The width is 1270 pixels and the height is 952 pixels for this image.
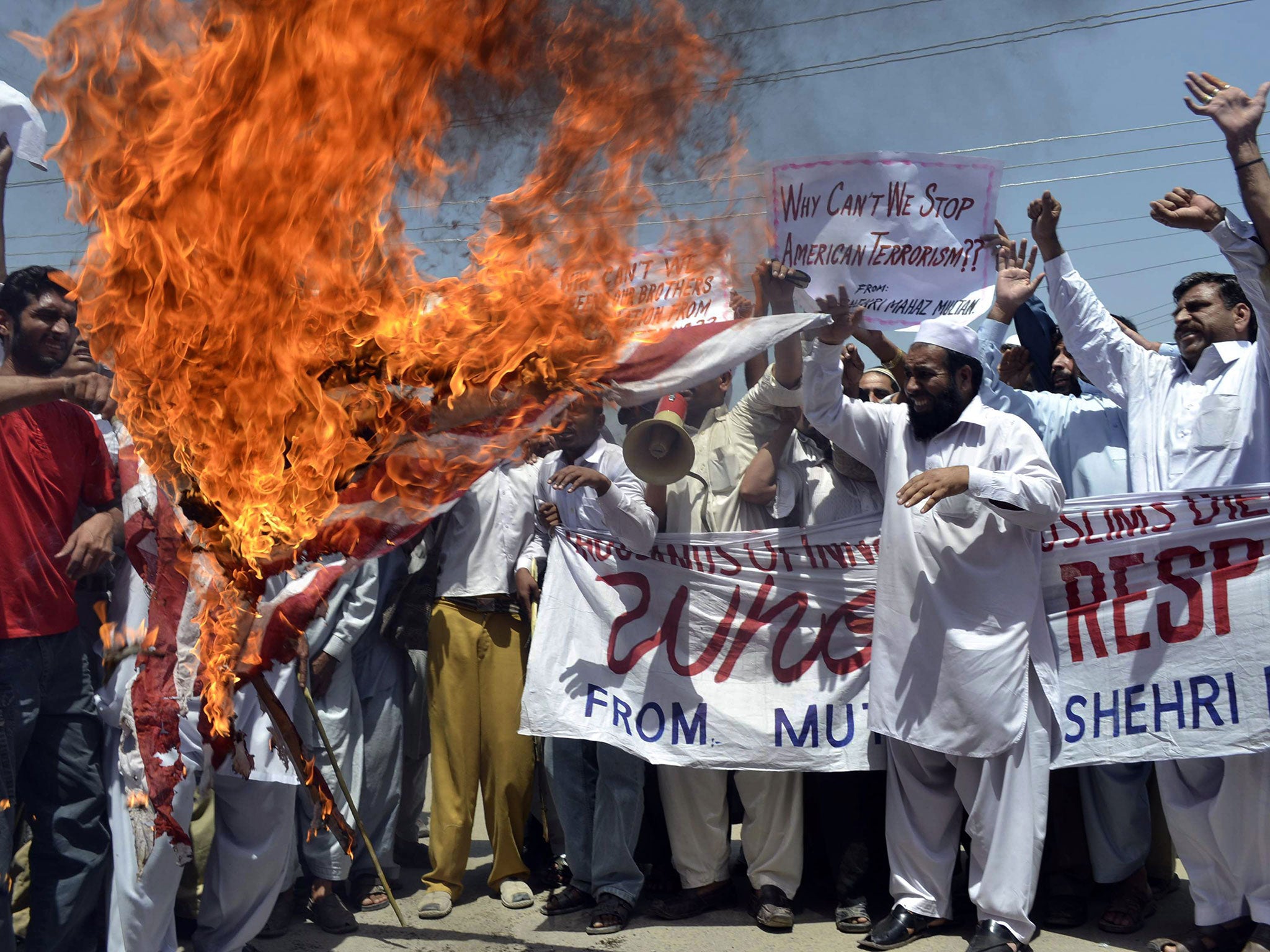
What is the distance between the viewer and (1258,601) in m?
5.14

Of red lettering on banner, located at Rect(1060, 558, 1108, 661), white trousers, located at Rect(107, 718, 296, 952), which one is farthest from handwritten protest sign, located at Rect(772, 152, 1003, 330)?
white trousers, located at Rect(107, 718, 296, 952)

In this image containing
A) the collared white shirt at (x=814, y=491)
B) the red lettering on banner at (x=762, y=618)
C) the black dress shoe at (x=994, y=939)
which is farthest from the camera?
the collared white shirt at (x=814, y=491)

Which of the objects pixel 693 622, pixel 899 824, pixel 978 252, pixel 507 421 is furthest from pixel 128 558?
pixel 978 252

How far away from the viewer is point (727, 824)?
19.1ft

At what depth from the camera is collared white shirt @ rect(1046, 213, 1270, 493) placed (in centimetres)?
509

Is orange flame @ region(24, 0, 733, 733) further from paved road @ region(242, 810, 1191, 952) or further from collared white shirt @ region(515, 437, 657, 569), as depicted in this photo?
paved road @ region(242, 810, 1191, 952)

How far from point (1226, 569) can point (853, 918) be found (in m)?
2.27

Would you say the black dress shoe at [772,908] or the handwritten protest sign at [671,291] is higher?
the handwritten protest sign at [671,291]

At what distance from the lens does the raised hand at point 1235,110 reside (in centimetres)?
509

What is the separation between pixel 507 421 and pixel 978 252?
103 inches

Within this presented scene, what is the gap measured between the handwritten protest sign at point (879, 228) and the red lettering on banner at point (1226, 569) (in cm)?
150

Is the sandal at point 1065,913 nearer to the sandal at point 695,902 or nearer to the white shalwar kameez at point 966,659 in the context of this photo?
the white shalwar kameez at point 966,659

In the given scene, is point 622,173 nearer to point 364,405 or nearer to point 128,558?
point 364,405

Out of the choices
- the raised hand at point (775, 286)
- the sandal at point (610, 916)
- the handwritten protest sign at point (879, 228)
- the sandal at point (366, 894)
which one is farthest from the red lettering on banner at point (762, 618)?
the sandal at point (366, 894)
